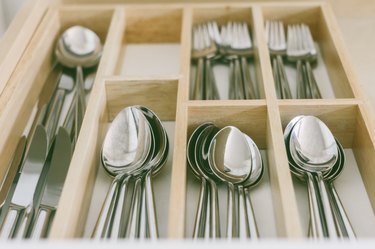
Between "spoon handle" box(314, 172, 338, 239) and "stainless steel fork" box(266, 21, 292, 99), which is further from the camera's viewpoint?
"stainless steel fork" box(266, 21, 292, 99)

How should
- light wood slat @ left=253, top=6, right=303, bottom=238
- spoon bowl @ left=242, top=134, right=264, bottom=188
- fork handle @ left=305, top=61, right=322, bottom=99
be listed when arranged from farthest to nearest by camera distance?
fork handle @ left=305, top=61, right=322, bottom=99
spoon bowl @ left=242, top=134, right=264, bottom=188
light wood slat @ left=253, top=6, right=303, bottom=238

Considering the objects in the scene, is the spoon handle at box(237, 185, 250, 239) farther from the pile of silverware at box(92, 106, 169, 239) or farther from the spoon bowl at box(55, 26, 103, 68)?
the spoon bowl at box(55, 26, 103, 68)

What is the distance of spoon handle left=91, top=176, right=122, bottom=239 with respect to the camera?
50 centimetres

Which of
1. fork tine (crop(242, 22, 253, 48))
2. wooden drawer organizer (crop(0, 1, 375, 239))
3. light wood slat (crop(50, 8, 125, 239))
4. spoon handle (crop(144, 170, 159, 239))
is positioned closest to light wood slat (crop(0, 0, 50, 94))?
wooden drawer organizer (crop(0, 1, 375, 239))

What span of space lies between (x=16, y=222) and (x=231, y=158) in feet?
0.79

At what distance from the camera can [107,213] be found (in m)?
0.52

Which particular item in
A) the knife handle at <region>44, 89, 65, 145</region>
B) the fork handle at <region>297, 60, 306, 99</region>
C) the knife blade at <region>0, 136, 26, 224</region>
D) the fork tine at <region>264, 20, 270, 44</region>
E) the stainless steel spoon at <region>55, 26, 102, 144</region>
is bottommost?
the knife blade at <region>0, 136, 26, 224</region>

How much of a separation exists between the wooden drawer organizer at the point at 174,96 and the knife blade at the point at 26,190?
0.03m

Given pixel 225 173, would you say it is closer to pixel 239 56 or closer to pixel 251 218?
pixel 251 218

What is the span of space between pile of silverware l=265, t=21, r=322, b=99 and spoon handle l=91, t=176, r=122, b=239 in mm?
263

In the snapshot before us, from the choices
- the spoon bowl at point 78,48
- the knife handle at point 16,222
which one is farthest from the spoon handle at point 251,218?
the spoon bowl at point 78,48

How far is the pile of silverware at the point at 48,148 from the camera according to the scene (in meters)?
0.51

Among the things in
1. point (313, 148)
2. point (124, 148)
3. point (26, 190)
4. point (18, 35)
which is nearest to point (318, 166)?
point (313, 148)

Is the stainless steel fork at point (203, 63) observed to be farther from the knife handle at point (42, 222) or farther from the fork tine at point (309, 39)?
the knife handle at point (42, 222)
